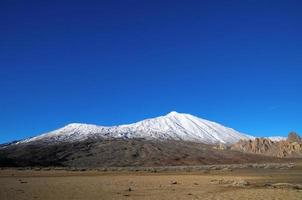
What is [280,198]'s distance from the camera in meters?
28.5

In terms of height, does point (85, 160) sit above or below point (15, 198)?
above

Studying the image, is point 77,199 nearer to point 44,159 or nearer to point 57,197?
point 57,197

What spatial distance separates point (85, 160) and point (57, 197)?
524 ft

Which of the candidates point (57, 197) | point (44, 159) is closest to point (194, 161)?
point (44, 159)

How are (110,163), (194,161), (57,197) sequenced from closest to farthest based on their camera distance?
(57,197)
(110,163)
(194,161)

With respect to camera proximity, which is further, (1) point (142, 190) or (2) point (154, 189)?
(2) point (154, 189)

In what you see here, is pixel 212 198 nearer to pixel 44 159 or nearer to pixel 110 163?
pixel 110 163

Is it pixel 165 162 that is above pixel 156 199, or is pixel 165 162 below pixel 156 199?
above

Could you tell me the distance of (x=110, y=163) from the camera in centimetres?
18225

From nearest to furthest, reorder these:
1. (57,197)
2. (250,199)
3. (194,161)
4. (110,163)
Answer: (250,199) → (57,197) → (110,163) → (194,161)

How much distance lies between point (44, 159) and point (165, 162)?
52.8m

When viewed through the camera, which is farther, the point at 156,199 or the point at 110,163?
the point at 110,163

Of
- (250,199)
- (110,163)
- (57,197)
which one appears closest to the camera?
(250,199)

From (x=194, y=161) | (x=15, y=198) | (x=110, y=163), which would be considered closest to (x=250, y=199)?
(x=15, y=198)
